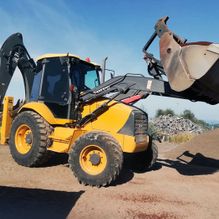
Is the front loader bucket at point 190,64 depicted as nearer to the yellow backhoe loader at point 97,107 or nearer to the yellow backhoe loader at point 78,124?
the yellow backhoe loader at point 97,107

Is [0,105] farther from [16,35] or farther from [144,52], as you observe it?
[144,52]

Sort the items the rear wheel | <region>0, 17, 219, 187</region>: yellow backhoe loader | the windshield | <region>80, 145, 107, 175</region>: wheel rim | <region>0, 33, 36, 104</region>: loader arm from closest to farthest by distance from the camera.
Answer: <region>0, 17, 219, 187</region>: yellow backhoe loader → the rear wheel → <region>80, 145, 107, 175</region>: wheel rim → the windshield → <region>0, 33, 36, 104</region>: loader arm

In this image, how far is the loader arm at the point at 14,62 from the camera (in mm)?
9914

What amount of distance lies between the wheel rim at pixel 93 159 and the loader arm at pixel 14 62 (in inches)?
131

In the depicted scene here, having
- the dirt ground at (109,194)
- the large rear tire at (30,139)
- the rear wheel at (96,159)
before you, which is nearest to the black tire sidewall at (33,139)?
the large rear tire at (30,139)

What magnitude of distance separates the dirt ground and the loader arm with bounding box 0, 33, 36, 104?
2059 millimetres

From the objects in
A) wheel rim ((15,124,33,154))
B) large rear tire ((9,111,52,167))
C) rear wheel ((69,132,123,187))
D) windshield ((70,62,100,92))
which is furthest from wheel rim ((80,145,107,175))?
wheel rim ((15,124,33,154))

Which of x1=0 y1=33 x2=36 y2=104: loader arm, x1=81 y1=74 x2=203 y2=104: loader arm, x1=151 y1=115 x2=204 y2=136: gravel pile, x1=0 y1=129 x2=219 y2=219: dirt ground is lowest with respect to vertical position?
x1=0 y1=129 x2=219 y2=219: dirt ground

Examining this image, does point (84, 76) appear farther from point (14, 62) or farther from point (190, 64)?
point (190, 64)

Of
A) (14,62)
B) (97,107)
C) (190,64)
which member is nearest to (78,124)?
(97,107)

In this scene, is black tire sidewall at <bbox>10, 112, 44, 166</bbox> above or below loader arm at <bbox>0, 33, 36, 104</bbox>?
below

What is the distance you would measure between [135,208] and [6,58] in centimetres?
604

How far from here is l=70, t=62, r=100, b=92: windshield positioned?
8414 mm

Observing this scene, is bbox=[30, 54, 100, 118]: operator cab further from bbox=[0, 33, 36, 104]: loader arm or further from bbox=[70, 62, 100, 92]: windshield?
bbox=[0, 33, 36, 104]: loader arm
